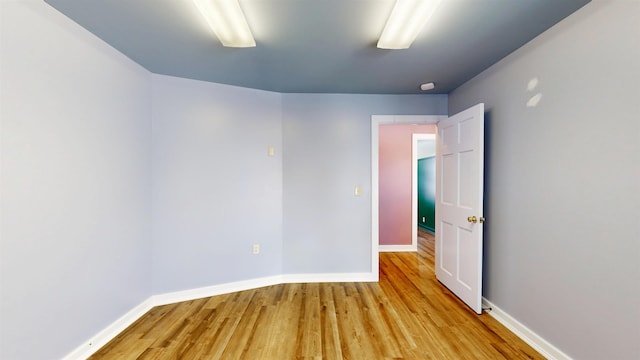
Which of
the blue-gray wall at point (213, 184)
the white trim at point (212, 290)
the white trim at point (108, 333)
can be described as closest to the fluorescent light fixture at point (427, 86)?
the blue-gray wall at point (213, 184)

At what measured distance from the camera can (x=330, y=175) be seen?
3.23 metres

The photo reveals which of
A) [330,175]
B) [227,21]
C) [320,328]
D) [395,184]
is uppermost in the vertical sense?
[227,21]

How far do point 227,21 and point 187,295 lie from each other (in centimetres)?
258

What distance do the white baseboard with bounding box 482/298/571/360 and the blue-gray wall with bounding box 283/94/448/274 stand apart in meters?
1.33

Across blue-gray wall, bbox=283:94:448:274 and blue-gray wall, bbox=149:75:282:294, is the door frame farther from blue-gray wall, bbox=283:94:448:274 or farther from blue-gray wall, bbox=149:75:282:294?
blue-gray wall, bbox=149:75:282:294

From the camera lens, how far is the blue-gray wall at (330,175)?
3.20m

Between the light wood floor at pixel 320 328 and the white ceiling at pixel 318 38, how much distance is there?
7.53 feet

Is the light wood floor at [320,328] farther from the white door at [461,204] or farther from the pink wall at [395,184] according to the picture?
the pink wall at [395,184]

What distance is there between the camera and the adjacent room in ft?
4.83

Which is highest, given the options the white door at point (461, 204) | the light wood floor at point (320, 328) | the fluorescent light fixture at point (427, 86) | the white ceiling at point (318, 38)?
the white ceiling at point (318, 38)

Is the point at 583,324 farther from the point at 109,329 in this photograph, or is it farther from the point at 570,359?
the point at 109,329

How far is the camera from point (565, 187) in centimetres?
173

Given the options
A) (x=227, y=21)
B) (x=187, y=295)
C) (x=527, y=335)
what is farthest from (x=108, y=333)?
(x=527, y=335)

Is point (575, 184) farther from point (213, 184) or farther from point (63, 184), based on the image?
point (63, 184)
